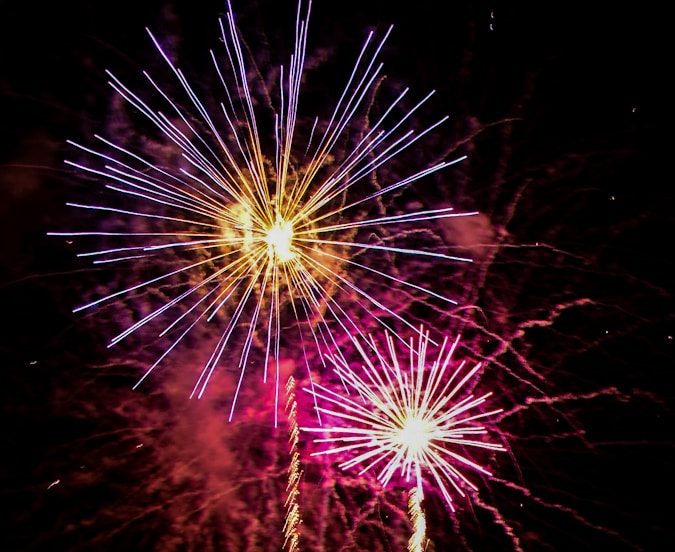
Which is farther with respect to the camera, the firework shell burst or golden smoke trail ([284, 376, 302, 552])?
golden smoke trail ([284, 376, 302, 552])

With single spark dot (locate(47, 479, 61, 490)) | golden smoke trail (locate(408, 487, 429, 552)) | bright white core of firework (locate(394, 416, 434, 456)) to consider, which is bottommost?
golden smoke trail (locate(408, 487, 429, 552))

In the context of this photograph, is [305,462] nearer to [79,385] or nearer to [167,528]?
[167,528]

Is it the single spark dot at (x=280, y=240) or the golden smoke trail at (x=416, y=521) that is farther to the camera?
the golden smoke trail at (x=416, y=521)

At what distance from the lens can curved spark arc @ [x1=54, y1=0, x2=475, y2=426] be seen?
425 centimetres

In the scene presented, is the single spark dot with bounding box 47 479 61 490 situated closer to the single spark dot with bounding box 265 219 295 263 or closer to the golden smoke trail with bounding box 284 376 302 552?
the golden smoke trail with bounding box 284 376 302 552

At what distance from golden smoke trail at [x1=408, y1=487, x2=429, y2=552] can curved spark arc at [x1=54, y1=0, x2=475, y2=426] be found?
1.92 m

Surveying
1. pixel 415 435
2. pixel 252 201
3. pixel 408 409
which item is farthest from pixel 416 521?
pixel 252 201

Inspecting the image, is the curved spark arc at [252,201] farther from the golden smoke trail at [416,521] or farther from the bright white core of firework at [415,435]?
the golden smoke trail at [416,521]

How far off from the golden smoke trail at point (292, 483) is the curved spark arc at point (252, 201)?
591 millimetres

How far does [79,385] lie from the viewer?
4523 mm

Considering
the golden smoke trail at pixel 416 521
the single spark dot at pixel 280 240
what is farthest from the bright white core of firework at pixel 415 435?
the single spark dot at pixel 280 240

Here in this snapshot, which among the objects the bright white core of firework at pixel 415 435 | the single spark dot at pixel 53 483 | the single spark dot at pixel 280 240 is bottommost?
the single spark dot at pixel 53 483

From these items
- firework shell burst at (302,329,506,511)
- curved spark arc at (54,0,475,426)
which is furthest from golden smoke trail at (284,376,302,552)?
curved spark arc at (54,0,475,426)

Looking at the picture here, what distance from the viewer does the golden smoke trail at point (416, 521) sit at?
15.8ft
